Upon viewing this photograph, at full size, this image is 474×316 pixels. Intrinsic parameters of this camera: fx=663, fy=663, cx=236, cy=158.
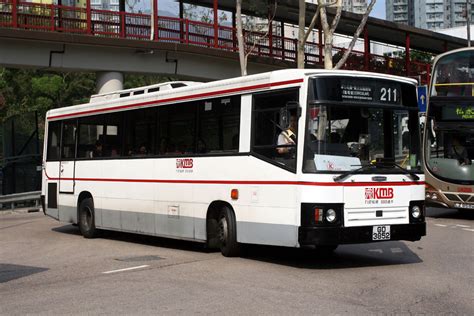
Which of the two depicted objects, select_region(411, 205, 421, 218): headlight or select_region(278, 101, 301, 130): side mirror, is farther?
select_region(411, 205, 421, 218): headlight

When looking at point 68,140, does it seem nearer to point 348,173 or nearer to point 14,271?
point 14,271

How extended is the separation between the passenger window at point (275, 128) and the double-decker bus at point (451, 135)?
10.1 meters

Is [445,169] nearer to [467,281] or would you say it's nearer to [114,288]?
[467,281]

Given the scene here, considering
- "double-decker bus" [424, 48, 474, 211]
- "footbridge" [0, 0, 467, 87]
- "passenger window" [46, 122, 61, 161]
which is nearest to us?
"passenger window" [46, 122, 61, 161]

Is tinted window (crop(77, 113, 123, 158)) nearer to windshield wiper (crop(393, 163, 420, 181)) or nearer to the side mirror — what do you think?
the side mirror

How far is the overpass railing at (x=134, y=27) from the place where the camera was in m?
24.8

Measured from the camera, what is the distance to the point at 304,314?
6.88 metres

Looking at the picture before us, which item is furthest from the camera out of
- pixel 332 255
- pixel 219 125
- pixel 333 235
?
pixel 332 255

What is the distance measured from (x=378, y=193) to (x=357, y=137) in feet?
2.94

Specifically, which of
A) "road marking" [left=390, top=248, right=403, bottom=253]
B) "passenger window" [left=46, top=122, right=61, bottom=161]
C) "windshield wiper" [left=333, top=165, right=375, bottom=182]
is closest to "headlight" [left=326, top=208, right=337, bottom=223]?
"windshield wiper" [left=333, top=165, right=375, bottom=182]

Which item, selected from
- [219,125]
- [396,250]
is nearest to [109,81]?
[219,125]

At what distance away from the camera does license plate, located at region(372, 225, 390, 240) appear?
9.87m

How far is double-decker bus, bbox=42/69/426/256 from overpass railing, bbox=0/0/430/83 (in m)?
13.2

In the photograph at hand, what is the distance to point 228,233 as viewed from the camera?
36.0 feet
